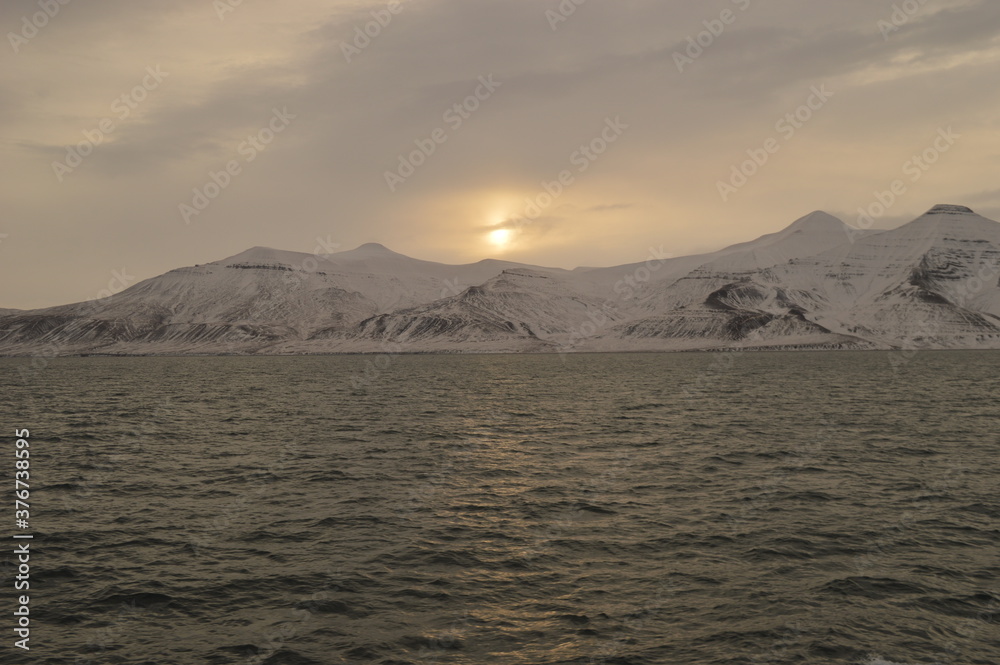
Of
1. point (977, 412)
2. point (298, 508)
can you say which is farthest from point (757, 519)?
point (977, 412)

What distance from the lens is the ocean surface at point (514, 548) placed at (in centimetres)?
1808

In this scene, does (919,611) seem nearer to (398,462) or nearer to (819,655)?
(819,655)

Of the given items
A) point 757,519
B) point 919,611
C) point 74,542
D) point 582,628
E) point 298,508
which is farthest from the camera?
point 298,508

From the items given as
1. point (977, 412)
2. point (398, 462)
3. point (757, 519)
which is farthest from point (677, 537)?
point (977, 412)

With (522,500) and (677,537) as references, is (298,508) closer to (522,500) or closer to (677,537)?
(522,500)

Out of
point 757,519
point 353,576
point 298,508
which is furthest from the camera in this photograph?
point 298,508

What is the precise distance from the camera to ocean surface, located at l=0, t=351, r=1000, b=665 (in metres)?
18.1

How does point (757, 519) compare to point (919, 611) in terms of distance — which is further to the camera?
point (757, 519)

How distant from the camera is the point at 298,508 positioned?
104 feet

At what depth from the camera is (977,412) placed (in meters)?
69.6

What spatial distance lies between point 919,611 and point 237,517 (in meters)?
25.6

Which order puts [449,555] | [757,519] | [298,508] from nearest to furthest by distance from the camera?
[449,555]
[757,519]
[298,508]

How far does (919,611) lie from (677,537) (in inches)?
335

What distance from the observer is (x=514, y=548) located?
84.0 feet
